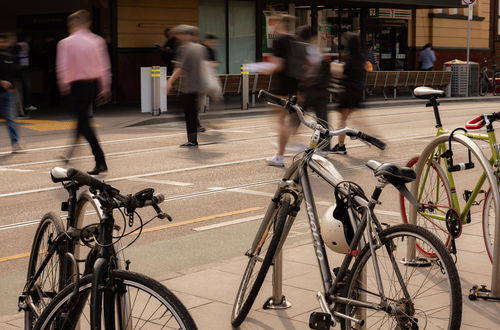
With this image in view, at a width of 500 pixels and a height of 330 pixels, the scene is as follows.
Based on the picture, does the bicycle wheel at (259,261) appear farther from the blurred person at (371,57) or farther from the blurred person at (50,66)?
→ the blurred person at (371,57)

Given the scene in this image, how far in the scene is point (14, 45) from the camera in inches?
771

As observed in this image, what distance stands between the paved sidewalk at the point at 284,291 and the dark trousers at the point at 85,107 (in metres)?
4.89

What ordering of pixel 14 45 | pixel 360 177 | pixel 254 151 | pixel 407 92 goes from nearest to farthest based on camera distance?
pixel 360 177 < pixel 254 151 < pixel 14 45 < pixel 407 92

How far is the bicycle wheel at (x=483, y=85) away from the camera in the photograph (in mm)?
30766

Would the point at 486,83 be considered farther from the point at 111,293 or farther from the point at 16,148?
the point at 111,293

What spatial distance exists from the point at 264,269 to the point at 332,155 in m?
8.66

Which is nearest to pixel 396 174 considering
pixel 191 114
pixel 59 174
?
pixel 59 174

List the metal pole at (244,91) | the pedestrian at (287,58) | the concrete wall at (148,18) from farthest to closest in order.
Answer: the concrete wall at (148,18), the metal pole at (244,91), the pedestrian at (287,58)

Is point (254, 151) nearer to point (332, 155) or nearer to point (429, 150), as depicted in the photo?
point (332, 155)

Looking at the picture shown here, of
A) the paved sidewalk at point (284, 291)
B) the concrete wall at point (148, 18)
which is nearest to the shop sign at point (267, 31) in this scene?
the concrete wall at point (148, 18)

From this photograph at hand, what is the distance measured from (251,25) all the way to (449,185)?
2228cm

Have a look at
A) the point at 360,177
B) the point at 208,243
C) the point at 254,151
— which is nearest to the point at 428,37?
the point at 254,151

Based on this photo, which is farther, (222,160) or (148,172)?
(222,160)

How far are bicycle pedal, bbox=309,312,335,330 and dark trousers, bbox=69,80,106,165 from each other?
24.6 ft
